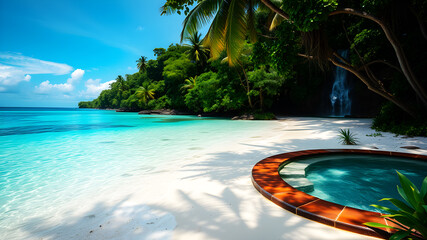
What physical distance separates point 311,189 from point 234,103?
59.6ft

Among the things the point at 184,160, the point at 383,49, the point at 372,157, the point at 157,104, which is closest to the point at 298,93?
the point at 383,49

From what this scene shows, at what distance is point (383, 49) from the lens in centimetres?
1027

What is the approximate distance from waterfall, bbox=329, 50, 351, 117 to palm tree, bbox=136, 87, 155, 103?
104ft

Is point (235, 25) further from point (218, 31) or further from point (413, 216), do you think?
point (413, 216)

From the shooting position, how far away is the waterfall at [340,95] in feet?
69.9

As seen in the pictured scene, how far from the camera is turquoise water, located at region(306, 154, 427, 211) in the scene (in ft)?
10.0

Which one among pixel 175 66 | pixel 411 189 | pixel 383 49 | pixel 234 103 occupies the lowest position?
pixel 411 189

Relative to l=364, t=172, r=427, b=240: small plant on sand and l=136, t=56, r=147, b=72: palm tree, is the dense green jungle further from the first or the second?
l=136, t=56, r=147, b=72: palm tree

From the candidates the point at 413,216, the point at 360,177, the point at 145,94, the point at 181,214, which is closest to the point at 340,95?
the point at 360,177

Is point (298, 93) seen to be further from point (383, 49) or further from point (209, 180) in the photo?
point (209, 180)

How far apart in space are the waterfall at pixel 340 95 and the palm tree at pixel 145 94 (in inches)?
1247

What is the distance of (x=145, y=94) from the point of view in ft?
134

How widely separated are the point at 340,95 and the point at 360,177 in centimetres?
2150

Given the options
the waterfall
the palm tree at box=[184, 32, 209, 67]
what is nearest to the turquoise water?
the waterfall
